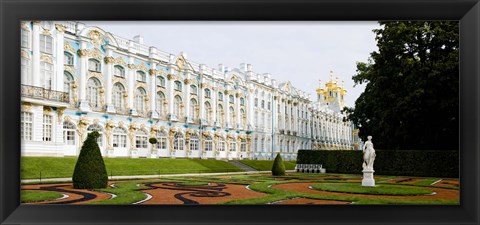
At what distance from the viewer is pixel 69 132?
876 inches

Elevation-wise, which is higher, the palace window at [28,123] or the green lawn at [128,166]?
the palace window at [28,123]

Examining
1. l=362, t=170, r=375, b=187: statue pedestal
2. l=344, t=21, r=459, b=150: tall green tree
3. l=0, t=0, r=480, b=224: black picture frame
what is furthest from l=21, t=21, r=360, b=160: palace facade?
l=344, t=21, r=459, b=150: tall green tree

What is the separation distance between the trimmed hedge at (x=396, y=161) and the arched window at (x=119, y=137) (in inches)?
464

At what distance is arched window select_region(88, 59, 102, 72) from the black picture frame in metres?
20.6

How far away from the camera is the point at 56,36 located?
69.2 feet

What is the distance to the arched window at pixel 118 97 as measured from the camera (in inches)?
1002

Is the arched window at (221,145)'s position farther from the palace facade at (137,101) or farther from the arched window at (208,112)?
the arched window at (208,112)

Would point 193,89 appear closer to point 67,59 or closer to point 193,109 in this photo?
point 193,109

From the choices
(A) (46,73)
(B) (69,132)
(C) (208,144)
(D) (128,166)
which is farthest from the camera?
(C) (208,144)

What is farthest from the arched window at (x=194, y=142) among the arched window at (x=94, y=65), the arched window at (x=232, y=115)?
the arched window at (x=94, y=65)

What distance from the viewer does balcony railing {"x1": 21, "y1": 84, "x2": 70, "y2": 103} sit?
63.3 feet

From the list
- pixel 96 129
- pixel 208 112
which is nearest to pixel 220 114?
pixel 208 112

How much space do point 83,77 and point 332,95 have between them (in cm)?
3749
